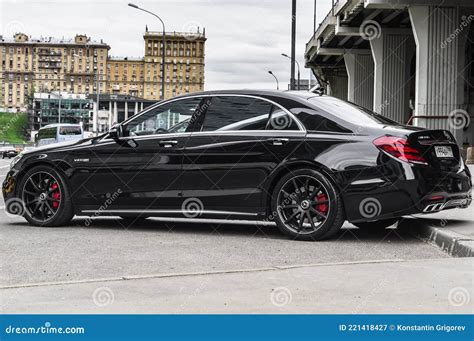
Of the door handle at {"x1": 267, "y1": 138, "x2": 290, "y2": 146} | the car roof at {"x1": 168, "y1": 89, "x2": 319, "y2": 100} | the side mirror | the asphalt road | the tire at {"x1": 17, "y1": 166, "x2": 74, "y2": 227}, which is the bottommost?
the asphalt road

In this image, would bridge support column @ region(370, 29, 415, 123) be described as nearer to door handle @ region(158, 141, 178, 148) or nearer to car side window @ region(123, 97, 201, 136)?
car side window @ region(123, 97, 201, 136)

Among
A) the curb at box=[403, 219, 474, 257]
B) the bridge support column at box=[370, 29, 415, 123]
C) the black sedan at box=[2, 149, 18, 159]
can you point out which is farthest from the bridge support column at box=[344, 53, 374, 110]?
the curb at box=[403, 219, 474, 257]

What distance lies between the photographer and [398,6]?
31.9 m

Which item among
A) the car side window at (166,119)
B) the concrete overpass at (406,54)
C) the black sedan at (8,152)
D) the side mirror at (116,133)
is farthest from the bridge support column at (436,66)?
the black sedan at (8,152)

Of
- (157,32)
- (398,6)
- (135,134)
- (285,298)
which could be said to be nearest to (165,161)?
(135,134)

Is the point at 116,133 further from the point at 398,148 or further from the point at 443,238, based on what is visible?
the point at 443,238

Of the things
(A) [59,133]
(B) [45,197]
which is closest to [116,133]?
(B) [45,197]

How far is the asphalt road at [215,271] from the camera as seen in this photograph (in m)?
5.00

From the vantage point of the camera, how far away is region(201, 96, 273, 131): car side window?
27.8 ft

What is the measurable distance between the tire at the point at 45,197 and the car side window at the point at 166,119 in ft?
3.22

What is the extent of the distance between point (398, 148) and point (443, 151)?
0.67 meters

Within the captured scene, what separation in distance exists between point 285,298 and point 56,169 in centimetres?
470

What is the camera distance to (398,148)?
7.76 meters

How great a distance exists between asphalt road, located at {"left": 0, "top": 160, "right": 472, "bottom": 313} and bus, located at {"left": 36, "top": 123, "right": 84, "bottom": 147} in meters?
45.0
